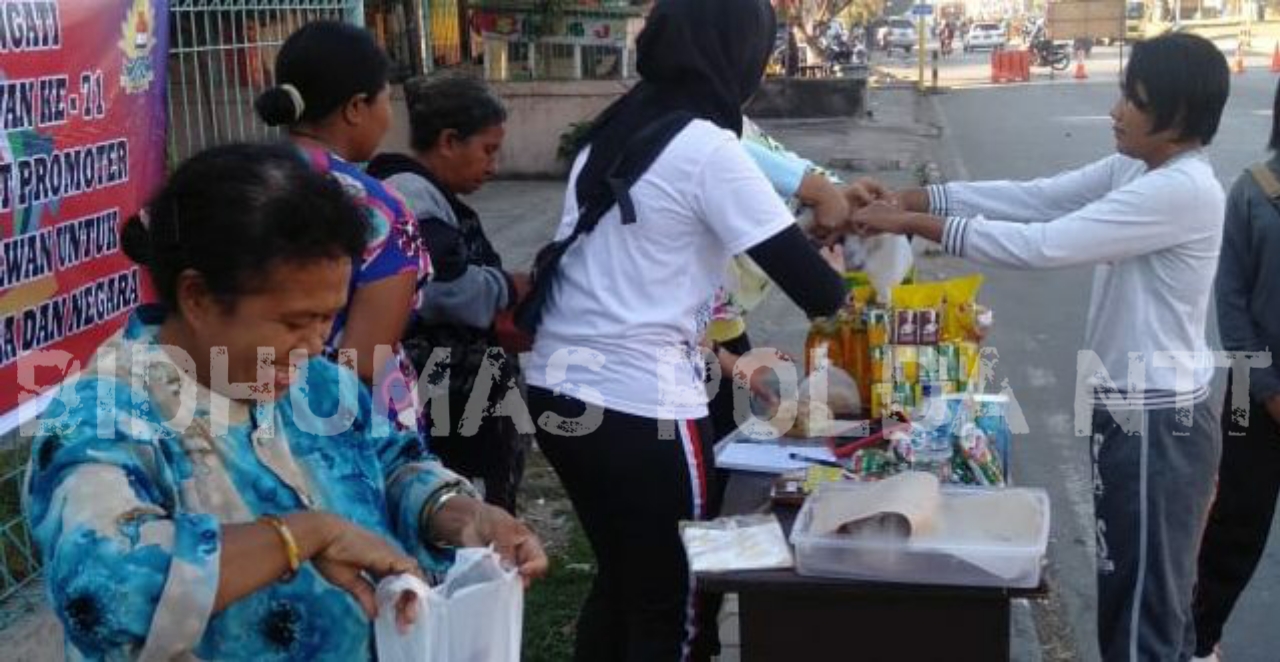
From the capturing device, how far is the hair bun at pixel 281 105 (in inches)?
103

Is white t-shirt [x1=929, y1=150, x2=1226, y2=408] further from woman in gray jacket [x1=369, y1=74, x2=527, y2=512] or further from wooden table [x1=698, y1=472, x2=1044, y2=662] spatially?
woman in gray jacket [x1=369, y1=74, x2=527, y2=512]

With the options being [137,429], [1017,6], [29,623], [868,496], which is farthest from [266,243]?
[1017,6]

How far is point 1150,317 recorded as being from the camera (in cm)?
272

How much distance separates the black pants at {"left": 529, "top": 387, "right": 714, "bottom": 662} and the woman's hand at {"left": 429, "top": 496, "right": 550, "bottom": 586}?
2.53 ft

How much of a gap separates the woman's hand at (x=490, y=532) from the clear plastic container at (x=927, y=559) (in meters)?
0.71

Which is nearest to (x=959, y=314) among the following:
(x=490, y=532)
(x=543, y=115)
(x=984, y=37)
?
(x=490, y=532)

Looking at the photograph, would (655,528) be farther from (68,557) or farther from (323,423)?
(68,557)

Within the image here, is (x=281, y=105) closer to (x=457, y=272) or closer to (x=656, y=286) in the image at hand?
(x=457, y=272)

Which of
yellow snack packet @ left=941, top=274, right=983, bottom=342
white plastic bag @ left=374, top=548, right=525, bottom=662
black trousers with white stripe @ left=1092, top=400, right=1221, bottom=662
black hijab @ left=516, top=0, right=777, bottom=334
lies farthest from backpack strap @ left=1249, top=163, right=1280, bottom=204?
A: white plastic bag @ left=374, top=548, right=525, bottom=662

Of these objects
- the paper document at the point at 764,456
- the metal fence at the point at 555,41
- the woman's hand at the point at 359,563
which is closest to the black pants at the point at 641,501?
the paper document at the point at 764,456

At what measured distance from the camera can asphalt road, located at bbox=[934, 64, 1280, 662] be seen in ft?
13.7

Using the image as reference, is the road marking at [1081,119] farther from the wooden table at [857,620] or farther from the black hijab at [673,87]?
the wooden table at [857,620]

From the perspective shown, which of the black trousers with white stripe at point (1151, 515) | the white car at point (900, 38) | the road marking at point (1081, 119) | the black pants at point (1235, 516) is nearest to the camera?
the black trousers with white stripe at point (1151, 515)

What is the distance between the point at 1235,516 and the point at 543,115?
999 cm
